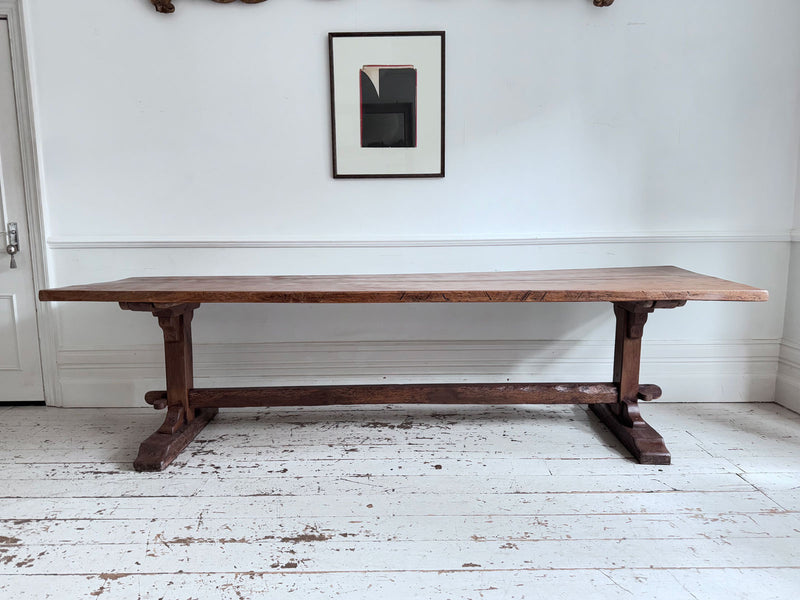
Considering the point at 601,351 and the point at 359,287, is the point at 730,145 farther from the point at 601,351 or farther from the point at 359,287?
the point at 359,287

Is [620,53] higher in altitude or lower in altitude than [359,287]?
higher

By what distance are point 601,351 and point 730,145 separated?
1211 millimetres

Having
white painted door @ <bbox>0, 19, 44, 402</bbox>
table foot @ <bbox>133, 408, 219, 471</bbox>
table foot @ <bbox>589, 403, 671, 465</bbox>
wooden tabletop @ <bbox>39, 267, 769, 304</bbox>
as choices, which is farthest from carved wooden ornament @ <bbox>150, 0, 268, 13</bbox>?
table foot @ <bbox>589, 403, 671, 465</bbox>

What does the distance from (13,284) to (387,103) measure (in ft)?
7.03

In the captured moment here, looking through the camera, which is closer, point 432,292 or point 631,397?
point 432,292

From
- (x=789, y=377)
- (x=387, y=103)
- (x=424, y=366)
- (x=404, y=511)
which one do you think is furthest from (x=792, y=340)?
(x=387, y=103)

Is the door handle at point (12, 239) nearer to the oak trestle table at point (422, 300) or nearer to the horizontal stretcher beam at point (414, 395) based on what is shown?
the oak trestle table at point (422, 300)

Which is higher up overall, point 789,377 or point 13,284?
point 13,284

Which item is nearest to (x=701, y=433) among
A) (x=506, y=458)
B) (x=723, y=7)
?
(x=506, y=458)

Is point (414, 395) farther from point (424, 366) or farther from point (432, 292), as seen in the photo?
point (432, 292)

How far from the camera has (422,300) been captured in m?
1.85

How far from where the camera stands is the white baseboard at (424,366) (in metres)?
2.77

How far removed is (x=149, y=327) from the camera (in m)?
2.76

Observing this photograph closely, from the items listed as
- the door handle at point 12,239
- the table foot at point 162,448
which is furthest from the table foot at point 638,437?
the door handle at point 12,239
